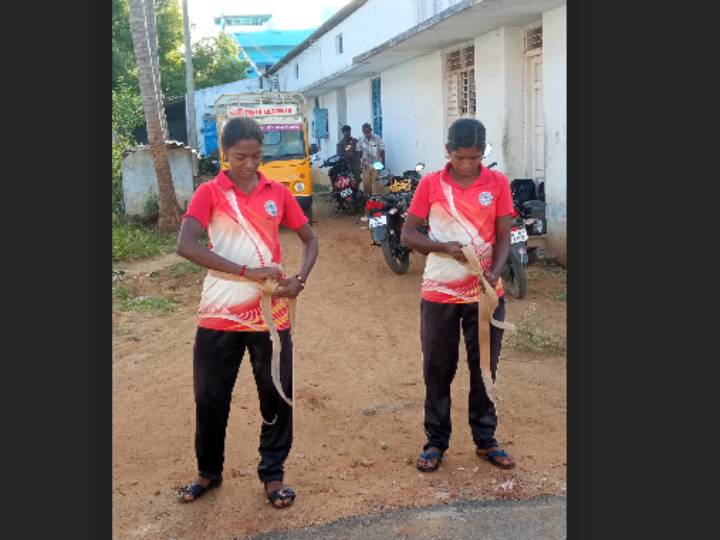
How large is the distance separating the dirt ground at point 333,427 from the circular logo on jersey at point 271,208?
136 centimetres

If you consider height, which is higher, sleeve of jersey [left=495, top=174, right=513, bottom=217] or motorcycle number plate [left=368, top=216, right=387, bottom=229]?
sleeve of jersey [left=495, top=174, right=513, bottom=217]

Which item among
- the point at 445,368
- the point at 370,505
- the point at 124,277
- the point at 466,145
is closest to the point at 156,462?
the point at 370,505

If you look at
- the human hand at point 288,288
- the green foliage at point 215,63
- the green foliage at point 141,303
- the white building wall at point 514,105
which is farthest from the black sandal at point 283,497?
the green foliage at point 215,63

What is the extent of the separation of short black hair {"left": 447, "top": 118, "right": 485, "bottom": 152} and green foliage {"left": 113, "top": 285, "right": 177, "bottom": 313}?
5318 millimetres

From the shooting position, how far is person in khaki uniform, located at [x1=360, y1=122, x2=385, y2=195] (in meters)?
15.3

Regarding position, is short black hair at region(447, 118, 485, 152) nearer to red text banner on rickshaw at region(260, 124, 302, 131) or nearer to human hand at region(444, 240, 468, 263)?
human hand at region(444, 240, 468, 263)

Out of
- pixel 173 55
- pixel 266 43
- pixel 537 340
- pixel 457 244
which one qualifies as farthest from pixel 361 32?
pixel 266 43

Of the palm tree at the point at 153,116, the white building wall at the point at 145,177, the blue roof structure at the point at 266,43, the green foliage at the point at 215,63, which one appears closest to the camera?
the palm tree at the point at 153,116

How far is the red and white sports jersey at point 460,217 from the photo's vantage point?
3707mm

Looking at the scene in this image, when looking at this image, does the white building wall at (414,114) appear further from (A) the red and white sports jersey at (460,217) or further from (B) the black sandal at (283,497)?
(B) the black sandal at (283,497)

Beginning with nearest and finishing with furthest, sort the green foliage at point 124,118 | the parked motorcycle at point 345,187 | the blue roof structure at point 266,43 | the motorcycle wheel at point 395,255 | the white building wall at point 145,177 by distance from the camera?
the motorcycle wheel at point 395,255 < the white building wall at point 145,177 < the parked motorcycle at point 345,187 < the green foliage at point 124,118 < the blue roof structure at point 266,43

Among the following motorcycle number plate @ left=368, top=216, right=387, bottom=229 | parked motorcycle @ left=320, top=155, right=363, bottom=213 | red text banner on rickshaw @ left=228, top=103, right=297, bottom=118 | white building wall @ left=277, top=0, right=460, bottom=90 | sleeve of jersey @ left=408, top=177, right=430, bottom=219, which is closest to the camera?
sleeve of jersey @ left=408, top=177, right=430, bottom=219

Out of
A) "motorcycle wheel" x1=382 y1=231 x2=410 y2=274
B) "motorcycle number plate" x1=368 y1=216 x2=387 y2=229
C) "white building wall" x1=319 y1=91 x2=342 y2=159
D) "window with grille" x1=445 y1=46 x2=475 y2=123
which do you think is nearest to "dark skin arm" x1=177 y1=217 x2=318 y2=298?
"motorcycle number plate" x1=368 y1=216 x2=387 y2=229

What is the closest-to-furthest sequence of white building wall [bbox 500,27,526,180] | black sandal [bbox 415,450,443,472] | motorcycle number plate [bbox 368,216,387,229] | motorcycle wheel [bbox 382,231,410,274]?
black sandal [bbox 415,450,443,472] < motorcycle number plate [bbox 368,216,387,229] < motorcycle wheel [bbox 382,231,410,274] < white building wall [bbox 500,27,526,180]
